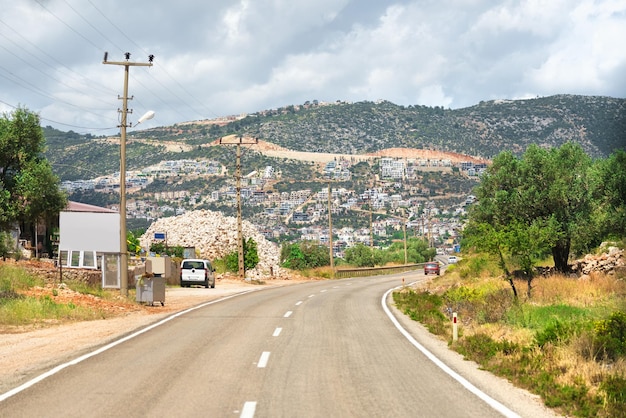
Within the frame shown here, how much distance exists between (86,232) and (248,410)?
30828mm

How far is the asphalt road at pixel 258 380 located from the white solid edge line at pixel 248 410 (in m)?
0.01

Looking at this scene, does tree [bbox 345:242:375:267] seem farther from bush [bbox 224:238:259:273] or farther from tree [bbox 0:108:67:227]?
tree [bbox 0:108:67:227]

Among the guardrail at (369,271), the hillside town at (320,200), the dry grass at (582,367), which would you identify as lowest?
the dry grass at (582,367)

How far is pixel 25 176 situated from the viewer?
1529 inches

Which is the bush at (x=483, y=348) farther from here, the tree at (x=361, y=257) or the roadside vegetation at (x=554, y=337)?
the tree at (x=361, y=257)

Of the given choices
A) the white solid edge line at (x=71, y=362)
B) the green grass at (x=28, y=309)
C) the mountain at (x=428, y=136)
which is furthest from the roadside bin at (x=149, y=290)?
the mountain at (x=428, y=136)

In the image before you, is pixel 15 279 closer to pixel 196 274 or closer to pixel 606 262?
pixel 196 274

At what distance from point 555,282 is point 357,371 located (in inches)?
750

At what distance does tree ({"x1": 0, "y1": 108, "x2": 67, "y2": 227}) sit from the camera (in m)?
38.7

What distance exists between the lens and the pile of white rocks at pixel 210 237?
70125 mm

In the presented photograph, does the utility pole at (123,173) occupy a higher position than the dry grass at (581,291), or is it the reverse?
the utility pole at (123,173)

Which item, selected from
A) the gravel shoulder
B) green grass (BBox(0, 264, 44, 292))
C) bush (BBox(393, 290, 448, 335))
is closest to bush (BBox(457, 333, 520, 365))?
bush (BBox(393, 290, 448, 335))

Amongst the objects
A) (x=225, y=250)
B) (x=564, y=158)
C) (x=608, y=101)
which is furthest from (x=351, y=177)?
(x=564, y=158)

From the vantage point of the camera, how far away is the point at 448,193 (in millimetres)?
171625
